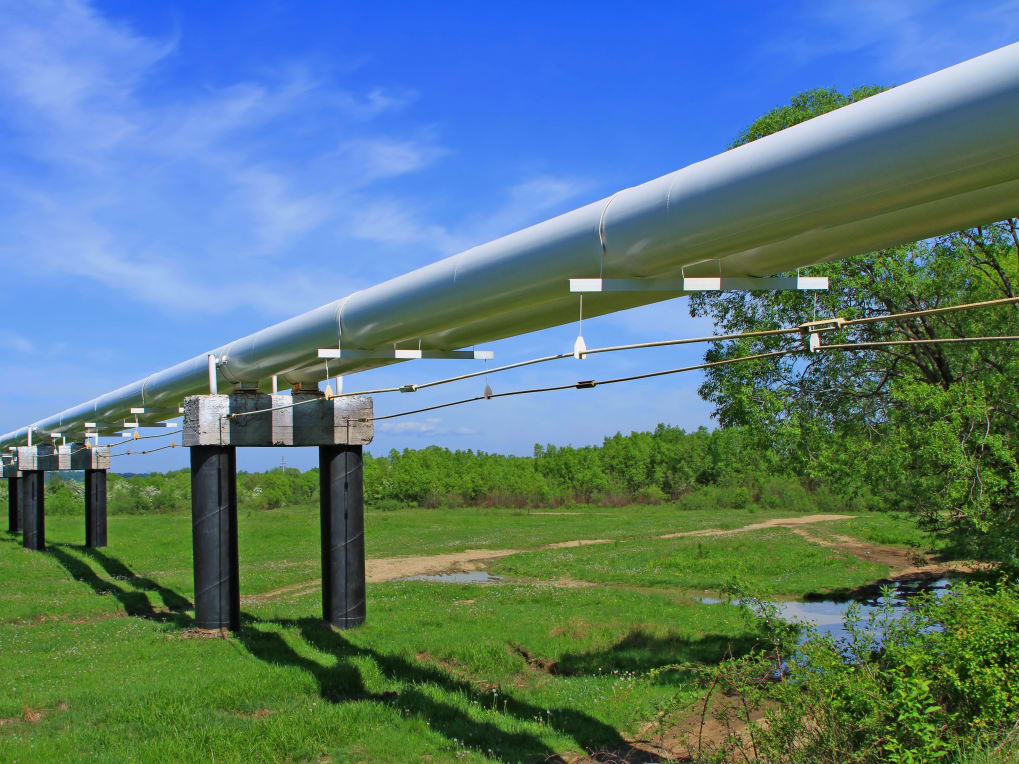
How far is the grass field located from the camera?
774cm

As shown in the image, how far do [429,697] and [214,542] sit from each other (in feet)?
17.5

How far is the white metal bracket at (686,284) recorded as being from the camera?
559 centimetres

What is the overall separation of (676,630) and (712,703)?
367 cm

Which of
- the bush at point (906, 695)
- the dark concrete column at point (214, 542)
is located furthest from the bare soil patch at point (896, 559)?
the dark concrete column at point (214, 542)

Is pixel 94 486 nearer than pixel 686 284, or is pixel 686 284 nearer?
pixel 686 284

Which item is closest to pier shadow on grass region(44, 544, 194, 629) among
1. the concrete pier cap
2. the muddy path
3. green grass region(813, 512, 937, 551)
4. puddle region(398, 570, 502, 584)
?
the muddy path

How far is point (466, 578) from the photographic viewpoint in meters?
22.6

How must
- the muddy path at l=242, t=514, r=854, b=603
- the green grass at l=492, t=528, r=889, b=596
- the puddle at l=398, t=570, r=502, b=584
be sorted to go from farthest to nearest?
the puddle at l=398, t=570, r=502, b=584 < the green grass at l=492, t=528, r=889, b=596 < the muddy path at l=242, t=514, r=854, b=603

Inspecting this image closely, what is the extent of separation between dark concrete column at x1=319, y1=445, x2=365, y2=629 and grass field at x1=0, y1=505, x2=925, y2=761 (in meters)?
0.45

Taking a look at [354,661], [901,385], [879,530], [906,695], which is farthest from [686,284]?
[879,530]

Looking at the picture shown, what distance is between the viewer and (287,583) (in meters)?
20.3

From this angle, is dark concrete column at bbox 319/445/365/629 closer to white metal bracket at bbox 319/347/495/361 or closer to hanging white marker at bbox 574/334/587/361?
white metal bracket at bbox 319/347/495/361

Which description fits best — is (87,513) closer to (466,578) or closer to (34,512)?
(34,512)

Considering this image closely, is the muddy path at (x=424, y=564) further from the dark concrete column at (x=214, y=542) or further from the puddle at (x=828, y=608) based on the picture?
the puddle at (x=828, y=608)
